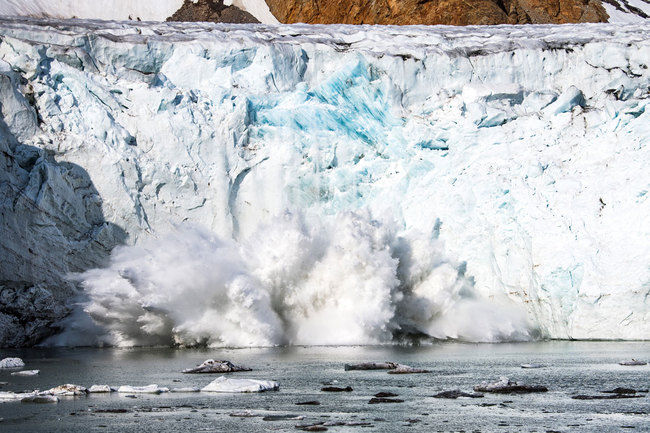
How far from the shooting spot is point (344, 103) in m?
25.2

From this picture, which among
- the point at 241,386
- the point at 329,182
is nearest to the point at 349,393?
the point at 241,386

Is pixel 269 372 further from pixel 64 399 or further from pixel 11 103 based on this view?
pixel 11 103

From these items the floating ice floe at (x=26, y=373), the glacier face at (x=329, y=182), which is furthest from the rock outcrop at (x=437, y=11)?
the floating ice floe at (x=26, y=373)

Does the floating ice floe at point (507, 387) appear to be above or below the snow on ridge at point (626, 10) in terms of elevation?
below

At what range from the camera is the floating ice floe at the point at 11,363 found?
671 inches

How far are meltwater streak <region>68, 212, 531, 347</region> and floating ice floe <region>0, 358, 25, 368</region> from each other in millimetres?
4082

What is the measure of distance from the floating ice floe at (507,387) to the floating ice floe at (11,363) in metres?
8.20

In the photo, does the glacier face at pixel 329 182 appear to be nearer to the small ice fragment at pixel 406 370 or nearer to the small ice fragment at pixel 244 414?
the small ice fragment at pixel 406 370

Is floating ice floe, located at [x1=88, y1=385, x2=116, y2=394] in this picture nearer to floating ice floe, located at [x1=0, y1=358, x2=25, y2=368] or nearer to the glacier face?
floating ice floe, located at [x1=0, y1=358, x2=25, y2=368]

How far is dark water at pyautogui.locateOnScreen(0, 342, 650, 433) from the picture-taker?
10.9 m

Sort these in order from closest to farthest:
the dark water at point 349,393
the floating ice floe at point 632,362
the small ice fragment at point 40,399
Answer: the dark water at point 349,393
the small ice fragment at point 40,399
the floating ice floe at point 632,362

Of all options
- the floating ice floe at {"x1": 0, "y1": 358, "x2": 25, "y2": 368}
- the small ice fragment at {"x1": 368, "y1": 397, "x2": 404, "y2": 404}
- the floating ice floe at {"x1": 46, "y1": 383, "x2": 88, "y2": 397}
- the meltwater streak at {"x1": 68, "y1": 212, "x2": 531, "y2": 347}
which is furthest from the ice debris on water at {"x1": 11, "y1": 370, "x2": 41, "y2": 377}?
the small ice fragment at {"x1": 368, "y1": 397, "x2": 404, "y2": 404}

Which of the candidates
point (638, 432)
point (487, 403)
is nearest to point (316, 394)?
point (487, 403)

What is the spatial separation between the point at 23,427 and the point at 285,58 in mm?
16294
